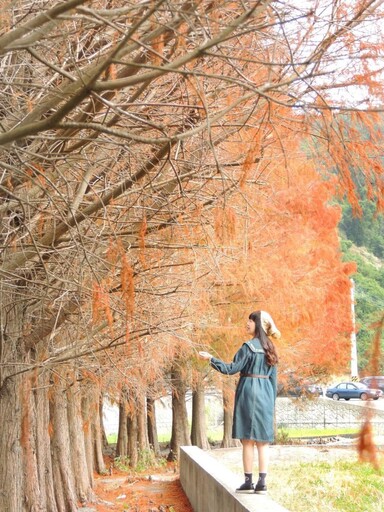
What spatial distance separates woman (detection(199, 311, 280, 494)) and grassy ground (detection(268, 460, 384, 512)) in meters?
3.29

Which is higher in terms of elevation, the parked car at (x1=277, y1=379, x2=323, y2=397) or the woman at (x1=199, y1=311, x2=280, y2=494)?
the woman at (x1=199, y1=311, x2=280, y2=494)

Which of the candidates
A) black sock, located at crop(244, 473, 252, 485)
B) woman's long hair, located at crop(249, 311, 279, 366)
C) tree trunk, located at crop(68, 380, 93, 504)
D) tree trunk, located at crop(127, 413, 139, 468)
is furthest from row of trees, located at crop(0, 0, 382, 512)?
tree trunk, located at crop(127, 413, 139, 468)

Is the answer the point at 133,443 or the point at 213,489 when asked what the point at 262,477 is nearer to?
the point at 213,489

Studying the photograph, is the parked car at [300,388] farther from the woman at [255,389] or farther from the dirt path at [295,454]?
the woman at [255,389]

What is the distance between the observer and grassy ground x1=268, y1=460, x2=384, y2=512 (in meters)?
13.6

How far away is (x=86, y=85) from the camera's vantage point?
503 centimetres

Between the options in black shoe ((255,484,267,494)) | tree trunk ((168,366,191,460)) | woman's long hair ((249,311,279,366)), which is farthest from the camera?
tree trunk ((168,366,191,460))

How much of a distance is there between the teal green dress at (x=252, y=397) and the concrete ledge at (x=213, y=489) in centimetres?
72

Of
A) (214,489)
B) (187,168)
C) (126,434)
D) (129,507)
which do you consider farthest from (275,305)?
(126,434)

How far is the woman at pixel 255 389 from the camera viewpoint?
966 centimetres

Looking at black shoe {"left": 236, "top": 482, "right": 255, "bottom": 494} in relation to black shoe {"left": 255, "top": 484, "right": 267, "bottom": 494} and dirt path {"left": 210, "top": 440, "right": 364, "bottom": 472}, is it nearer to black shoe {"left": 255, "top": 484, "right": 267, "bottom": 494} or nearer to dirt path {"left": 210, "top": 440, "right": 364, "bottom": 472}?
black shoe {"left": 255, "top": 484, "right": 267, "bottom": 494}

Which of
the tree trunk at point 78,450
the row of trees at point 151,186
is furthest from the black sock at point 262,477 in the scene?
the tree trunk at point 78,450

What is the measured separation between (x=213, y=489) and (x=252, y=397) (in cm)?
383

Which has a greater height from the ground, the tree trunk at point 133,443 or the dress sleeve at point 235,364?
the dress sleeve at point 235,364
